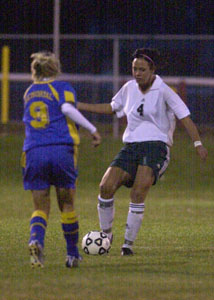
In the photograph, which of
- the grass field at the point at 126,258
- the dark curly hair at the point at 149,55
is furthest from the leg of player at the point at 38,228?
the dark curly hair at the point at 149,55

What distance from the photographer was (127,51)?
24766 millimetres

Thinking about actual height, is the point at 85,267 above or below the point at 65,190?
below

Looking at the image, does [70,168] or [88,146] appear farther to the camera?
[88,146]

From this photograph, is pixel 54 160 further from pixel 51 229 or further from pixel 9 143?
pixel 9 143

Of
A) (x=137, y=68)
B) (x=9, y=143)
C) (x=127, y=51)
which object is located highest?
(x=137, y=68)

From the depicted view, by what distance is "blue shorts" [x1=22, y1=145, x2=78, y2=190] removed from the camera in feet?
25.2

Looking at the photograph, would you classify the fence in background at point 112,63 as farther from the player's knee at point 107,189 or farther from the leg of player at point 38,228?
the leg of player at point 38,228

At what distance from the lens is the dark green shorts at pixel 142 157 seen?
8.91 meters

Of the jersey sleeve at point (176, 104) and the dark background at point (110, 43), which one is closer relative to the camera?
the jersey sleeve at point (176, 104)

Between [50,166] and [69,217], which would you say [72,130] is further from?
[69,217]

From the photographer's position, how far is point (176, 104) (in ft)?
29.2

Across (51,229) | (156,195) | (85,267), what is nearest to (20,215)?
(51,229)
